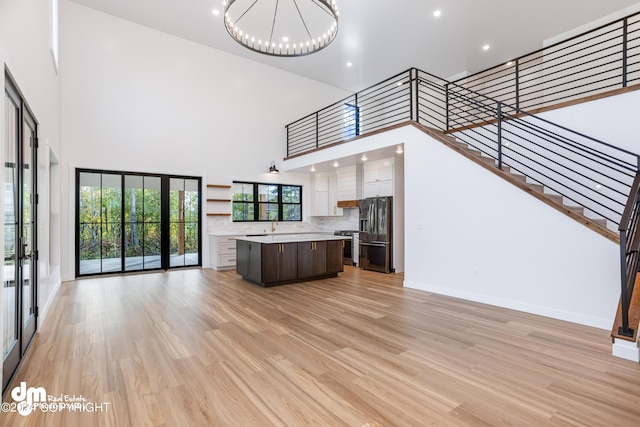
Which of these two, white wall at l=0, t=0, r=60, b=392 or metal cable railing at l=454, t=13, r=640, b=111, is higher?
metal cable railing at l=454, t=13, r=640, b=111

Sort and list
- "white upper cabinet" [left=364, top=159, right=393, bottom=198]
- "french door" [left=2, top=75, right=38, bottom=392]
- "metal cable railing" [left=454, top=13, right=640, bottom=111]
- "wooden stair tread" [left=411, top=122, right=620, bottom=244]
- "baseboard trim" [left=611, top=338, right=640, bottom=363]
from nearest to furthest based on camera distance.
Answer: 1. "french door" [left=2, top=75, right=38, bottom=392]
2. "baseboard trim" [left=611, top=338, right=640, bottom=363]
3. "wooden stair tread" [left=411, top=122, right=620, bottom=244]
4. "metal cable railing" [left=454, top=13, right=640, bottom=111]
5. "white upper cabinet" [left=364, top=159, right=393, bottom=198]

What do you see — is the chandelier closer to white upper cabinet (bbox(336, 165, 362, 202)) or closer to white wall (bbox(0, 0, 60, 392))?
white upper cabinet (bbox(336, 165, 362, 202))

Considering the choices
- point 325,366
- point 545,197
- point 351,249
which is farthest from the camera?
point 351,249

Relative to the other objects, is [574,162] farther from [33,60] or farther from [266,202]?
[266,202]

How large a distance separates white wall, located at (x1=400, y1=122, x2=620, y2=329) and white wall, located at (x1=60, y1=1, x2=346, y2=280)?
4.46 meters

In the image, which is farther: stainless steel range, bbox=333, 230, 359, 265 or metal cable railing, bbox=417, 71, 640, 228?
stainless steel range, bbox=333, 230, 359, 265

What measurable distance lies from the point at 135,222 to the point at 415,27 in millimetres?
7550

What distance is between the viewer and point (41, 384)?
2.35 metres

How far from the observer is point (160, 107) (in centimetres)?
725

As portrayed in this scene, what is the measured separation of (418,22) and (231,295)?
6.75 metres

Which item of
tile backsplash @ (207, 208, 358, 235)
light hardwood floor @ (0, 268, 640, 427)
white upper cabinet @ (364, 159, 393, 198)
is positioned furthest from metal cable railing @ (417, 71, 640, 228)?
tile backsplash @ (207, 208, 358, 235)

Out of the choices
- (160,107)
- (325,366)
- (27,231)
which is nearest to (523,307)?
(325,366)

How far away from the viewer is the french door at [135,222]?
651 cm

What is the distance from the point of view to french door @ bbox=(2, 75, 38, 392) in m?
2.41
